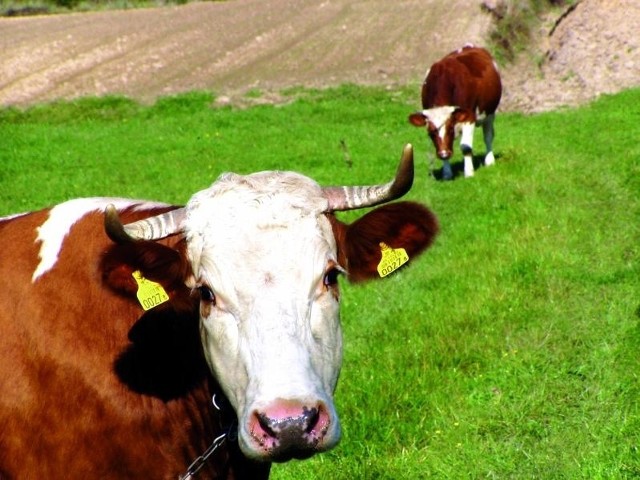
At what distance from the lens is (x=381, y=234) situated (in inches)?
172

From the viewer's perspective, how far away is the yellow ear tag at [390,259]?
441 centimetres

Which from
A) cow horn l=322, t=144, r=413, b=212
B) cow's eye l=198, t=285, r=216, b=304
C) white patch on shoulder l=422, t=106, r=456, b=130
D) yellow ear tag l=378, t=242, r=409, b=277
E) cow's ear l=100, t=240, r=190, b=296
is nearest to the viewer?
cow's eye l=198, t=285, r=216, b=304

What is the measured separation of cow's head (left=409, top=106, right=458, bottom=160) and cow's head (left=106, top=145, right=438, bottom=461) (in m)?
10.7

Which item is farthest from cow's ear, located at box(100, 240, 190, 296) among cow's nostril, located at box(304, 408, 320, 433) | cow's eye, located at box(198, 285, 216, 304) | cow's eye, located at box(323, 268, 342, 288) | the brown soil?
the brown soil

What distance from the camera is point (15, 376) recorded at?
4055mm

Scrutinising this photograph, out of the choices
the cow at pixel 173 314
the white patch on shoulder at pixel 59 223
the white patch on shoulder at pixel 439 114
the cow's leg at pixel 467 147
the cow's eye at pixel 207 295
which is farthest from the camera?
the white patch on shoulder at pixel 439 114

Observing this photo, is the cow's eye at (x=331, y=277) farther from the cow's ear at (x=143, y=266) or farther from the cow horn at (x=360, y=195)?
the cow's ear at (x=143, y=266)

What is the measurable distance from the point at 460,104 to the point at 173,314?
1240 cm

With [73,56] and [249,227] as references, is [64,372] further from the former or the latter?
[73,56]

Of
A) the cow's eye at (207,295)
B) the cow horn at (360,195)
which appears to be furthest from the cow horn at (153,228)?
the cow horn at (360,195)

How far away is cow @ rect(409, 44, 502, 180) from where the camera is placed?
1492cm

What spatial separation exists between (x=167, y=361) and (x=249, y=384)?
2.78ft

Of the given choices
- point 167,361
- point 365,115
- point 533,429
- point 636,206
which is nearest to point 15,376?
point 167,361

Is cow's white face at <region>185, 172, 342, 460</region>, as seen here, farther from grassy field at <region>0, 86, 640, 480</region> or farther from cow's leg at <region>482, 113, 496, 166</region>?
cow's leg at <region>482, 113, 496, 166</region>
